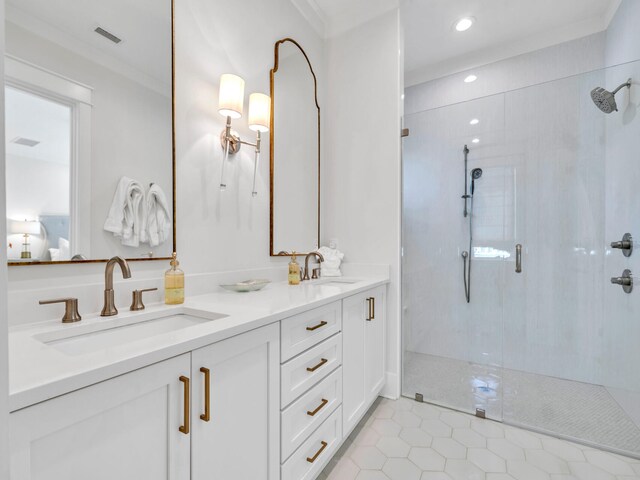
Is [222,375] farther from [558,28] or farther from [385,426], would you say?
[558,28]

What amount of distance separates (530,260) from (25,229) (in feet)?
9.10

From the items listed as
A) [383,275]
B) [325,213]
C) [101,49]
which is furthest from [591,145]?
[101,49]

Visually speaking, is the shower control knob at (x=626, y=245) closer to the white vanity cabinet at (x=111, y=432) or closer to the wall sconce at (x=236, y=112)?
the wall sconce at (x=236, y=112)

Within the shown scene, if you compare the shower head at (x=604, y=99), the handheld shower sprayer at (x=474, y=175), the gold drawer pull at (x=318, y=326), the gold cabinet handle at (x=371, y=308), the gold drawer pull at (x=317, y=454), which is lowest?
the gold drawer pull at (x=317, y=454)

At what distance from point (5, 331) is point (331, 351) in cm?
116

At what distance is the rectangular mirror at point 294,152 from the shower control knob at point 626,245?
1.85 meters

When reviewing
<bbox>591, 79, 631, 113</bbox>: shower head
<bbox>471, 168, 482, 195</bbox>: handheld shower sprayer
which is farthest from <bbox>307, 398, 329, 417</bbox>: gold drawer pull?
<bbox>591, 79, 631, 113</bbox>: shower head

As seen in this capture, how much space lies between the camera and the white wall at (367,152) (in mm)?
2174

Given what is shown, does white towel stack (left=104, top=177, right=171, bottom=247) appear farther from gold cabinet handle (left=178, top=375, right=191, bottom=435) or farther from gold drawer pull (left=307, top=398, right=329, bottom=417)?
gold drawer pull (left=307, top=398, right=329, bottom=417)

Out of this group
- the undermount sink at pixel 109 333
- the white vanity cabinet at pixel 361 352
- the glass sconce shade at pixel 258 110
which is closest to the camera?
the undermount sink at pixel 109 333

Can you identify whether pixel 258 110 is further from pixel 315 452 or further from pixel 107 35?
pixel 315 452

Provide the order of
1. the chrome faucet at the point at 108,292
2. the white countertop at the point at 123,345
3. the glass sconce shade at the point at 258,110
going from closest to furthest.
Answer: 1. the white countertop at the point at 123,345
2. the chrome faucet at the point at 108,292
3. the glass sconce shade at the point at 258,110

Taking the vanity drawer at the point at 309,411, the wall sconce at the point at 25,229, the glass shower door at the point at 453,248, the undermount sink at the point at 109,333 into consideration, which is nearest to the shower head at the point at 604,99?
the glass shower door at the point at 453,248

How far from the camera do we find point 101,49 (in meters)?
1.13
